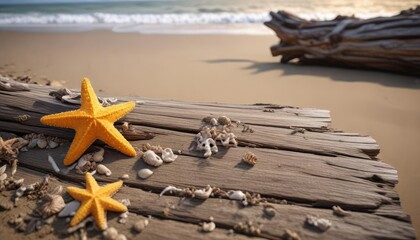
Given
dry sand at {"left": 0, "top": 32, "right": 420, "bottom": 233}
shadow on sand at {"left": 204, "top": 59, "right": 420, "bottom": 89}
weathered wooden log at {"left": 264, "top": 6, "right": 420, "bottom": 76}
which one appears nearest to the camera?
dry sand at {"left": 0, "top": 32, "right": 420, "bottom": 233}

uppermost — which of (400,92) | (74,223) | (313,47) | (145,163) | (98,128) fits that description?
(313,47)

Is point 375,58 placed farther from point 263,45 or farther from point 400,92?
point 263,45

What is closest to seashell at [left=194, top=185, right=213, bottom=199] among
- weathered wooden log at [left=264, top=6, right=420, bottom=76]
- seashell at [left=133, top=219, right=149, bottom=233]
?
seashell at [left=133, top=219, right=149, bottom=233]

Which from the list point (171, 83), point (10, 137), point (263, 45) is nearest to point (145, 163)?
point (10, 137)

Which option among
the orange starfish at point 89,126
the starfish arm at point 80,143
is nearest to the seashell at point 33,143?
the orange starfish at point 89,126

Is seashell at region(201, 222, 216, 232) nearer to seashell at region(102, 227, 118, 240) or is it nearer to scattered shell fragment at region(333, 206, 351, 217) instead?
seashell at region(102, 227, 118, 240)
